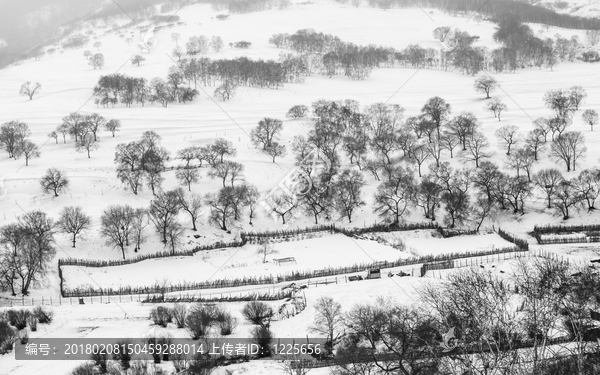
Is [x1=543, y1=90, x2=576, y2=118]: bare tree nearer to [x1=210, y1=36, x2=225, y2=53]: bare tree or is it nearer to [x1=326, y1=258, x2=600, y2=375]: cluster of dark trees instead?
[x1=326, y1=258, x2=600, y2=375]: cluster of dark trees

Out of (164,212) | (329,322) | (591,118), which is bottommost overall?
(164,212)

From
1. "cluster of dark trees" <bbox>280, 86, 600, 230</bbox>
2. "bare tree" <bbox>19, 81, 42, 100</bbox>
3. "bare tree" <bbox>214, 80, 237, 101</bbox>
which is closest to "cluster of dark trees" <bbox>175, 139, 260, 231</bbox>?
"cluster of dark trees" <bbox>280, 86, 600, 230</bbox>

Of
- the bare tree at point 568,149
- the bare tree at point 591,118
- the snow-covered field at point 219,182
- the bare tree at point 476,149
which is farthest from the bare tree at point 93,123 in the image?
the bare tree at point 591,118

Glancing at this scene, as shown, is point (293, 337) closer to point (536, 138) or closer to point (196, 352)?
point (196, 352)

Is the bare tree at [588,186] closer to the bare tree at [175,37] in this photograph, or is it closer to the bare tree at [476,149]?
the bare tree at [476,149]

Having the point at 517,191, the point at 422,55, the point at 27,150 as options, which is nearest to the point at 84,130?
the point at 27,150

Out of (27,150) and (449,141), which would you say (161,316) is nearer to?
(449,141)
